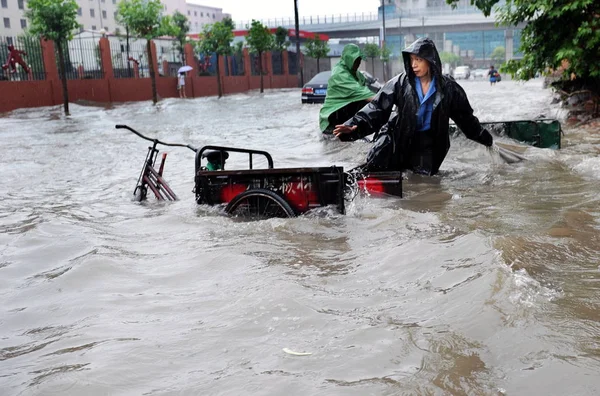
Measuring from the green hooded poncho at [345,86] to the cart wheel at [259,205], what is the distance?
3.90 m

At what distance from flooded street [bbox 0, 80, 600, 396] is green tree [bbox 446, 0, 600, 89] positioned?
4294 millimetres

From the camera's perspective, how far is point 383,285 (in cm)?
393

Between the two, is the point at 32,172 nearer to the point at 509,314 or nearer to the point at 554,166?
the point at 554,166

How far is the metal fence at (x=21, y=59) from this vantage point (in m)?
24.3

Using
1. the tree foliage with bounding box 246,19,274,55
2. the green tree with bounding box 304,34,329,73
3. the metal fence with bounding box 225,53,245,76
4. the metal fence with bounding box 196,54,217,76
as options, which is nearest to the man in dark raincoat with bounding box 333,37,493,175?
the tree foliage with bounding box 246,19,274,55

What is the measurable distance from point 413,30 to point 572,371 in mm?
90544

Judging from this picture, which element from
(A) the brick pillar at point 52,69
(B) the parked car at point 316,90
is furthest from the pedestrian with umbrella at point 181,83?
(B) the parked car at point 316,90

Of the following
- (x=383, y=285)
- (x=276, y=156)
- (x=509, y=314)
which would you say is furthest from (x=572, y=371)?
(x=276, y=156)

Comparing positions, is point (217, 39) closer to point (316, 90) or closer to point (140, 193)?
point (316, 90)

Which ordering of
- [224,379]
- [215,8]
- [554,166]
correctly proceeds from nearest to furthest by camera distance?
[224,379]
[554,166]
[215,8]

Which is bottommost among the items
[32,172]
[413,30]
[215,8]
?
[32,172]

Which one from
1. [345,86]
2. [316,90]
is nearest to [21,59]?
[316,90]

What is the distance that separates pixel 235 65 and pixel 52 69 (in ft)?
60.7

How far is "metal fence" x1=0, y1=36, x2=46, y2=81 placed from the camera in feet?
79.9
